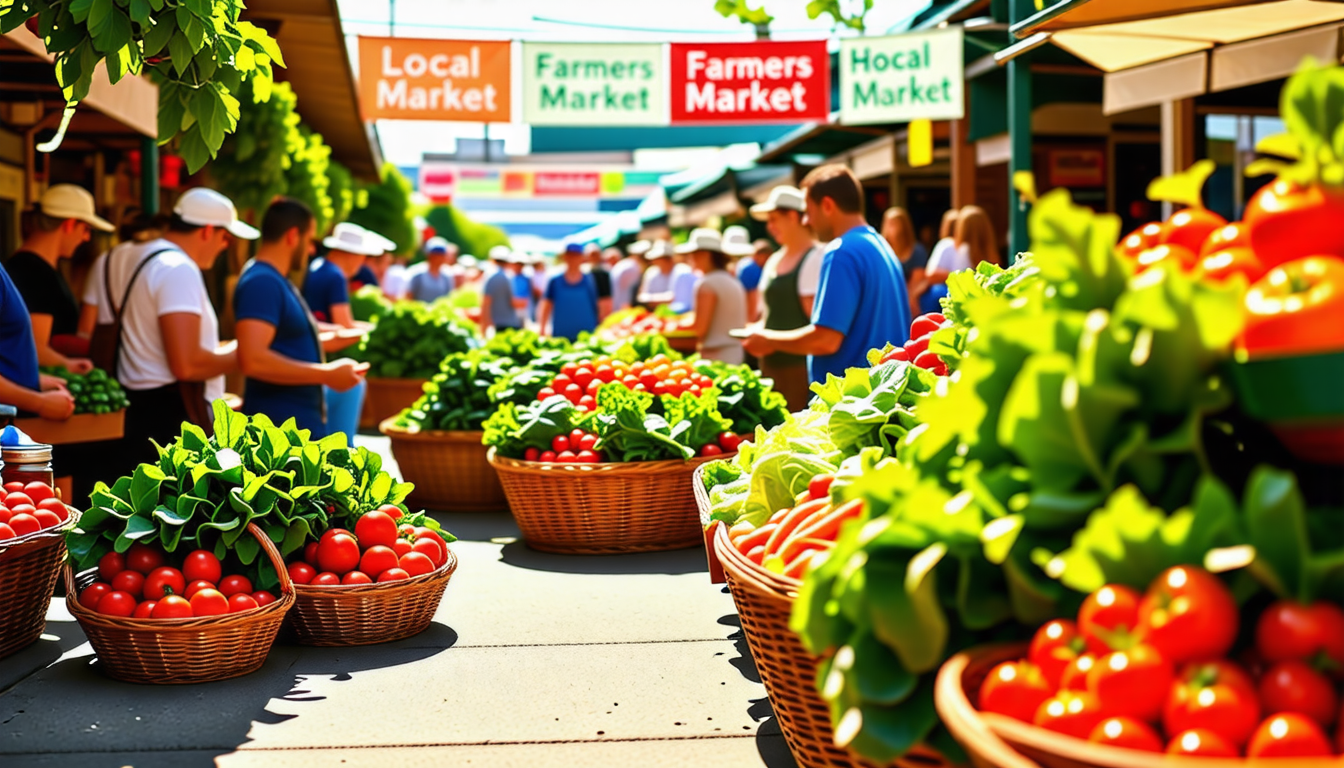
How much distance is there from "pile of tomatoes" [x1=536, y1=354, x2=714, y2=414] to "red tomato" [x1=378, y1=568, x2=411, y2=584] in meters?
2.03

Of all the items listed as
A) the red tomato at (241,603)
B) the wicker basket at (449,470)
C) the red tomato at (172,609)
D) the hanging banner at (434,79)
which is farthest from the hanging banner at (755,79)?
the red tomato at (172,609)

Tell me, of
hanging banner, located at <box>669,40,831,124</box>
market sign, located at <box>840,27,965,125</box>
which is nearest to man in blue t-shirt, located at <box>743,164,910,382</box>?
market sign, located at <box>840,27,965,125</box>

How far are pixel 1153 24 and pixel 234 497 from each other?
13.1 ft

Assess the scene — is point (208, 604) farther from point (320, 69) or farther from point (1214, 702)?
point (320, 69)

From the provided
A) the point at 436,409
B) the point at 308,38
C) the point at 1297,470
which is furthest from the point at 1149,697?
the point at 308,38

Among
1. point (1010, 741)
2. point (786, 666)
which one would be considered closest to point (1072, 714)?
point (1010, 741)

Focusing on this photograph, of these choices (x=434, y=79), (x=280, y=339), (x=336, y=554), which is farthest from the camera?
(x=434, y=79)

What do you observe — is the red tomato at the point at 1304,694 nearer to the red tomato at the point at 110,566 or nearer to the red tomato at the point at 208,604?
the red tomato at the point at 208,604

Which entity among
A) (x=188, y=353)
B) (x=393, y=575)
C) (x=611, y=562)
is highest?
(x=188, y=353)

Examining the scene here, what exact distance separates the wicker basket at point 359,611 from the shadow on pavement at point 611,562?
1.25m

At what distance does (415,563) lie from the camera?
4.44 metres

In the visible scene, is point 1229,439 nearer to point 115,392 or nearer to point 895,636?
point 895,636

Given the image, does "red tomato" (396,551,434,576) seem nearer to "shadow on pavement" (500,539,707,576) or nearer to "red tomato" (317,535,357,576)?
"red tomato" (317,535,357,576)

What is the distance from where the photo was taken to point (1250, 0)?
4941 mm
